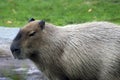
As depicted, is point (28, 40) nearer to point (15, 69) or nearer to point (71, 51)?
point (71, 51)

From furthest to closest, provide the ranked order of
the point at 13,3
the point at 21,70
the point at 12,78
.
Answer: the point at 13,3 → the point at 21,70 → the point at 12,78

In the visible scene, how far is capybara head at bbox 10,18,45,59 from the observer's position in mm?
8891

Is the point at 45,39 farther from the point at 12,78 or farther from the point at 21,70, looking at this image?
the point at 21,70

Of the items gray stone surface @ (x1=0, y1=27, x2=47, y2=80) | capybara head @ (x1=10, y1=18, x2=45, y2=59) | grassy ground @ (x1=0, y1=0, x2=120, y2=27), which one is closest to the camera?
capybara head @ (x1=10, y1=18, x2=45, y2=59)

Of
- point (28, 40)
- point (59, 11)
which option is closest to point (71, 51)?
point (28, 40)

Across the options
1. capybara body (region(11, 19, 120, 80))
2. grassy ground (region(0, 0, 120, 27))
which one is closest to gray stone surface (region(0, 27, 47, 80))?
capybara body (region(11, 19, 120, 80))

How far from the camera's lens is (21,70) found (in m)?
12.2

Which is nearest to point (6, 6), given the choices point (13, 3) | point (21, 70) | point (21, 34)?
point (13, 3)

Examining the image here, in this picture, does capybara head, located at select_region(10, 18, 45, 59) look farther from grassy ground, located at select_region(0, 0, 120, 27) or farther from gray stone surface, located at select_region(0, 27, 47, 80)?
grassy ground, located at select_region(0, 0, 120, 27)

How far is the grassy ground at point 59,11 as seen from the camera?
2638 cm

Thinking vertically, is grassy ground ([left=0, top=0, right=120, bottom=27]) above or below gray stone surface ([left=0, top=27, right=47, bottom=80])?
below

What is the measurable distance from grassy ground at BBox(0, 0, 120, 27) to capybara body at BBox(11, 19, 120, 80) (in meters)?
16.2

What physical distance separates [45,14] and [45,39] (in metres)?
19.0

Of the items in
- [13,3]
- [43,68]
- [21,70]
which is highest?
[43,68]
